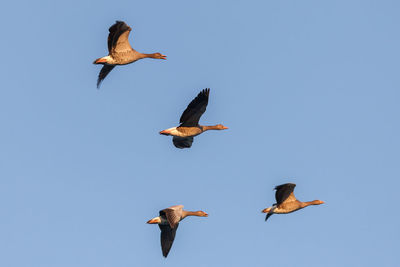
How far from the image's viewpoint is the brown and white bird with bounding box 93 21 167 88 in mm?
35719

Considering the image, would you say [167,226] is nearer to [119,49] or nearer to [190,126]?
[190,126]

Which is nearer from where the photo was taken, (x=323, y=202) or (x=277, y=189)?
(x=277, y=189)

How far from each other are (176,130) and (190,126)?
588 millimetres

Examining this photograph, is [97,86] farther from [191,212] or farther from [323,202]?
[323,202]

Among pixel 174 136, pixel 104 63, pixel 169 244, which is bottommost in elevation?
pixel 169 244

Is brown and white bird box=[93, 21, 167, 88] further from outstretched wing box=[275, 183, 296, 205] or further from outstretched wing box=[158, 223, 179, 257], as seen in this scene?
outstretched wing box=[275, 183, 296, 205]

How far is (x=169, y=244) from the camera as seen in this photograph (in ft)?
118

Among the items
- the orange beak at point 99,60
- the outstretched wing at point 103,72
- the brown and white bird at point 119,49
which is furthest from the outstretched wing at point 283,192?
the outstretched wing at point 103,72

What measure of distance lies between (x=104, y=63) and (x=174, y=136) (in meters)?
4.05

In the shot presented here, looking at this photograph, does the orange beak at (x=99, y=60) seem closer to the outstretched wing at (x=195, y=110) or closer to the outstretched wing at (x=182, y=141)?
the outstretched wing at (x=195, y=110)

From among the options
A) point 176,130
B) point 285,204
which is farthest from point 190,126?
point 285,204

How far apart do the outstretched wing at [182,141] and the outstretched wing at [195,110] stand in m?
0.83

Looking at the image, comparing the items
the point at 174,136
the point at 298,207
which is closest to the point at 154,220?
the point at 174,136

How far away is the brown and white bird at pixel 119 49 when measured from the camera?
3572 centimetres
